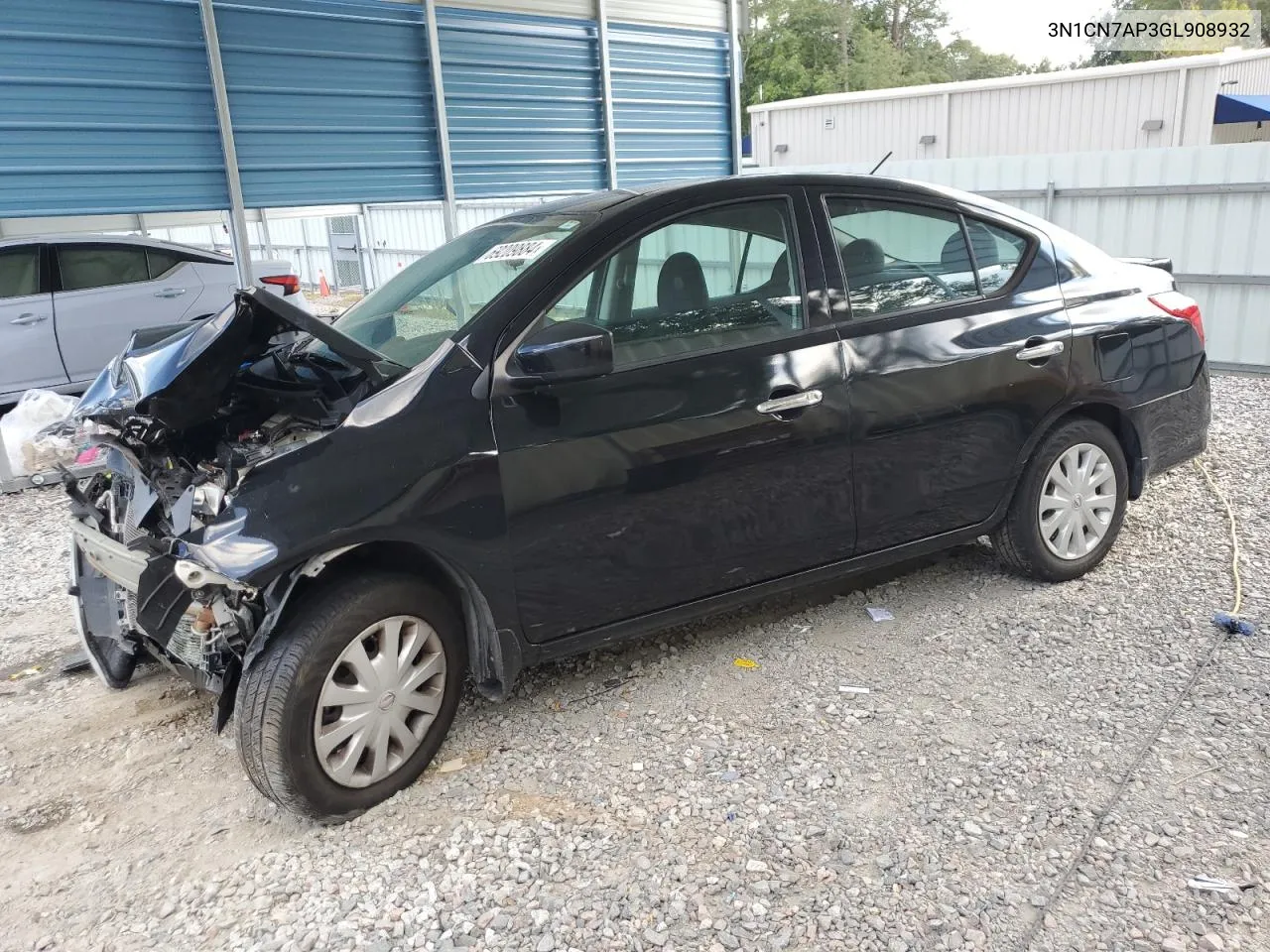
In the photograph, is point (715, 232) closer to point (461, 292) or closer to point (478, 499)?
point (461, 292)

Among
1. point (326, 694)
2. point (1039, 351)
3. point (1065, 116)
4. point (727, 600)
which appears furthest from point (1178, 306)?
point (1065, 116)

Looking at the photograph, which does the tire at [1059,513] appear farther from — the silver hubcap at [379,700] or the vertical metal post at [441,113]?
the vertical metal post at [441,113]

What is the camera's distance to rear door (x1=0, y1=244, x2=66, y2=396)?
7.30 meters

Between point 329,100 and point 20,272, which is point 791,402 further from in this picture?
point 20,272

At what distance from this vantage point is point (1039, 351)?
12.7ft

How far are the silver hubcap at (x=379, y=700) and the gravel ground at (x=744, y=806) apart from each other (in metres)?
0.18

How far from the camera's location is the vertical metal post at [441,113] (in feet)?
24.1

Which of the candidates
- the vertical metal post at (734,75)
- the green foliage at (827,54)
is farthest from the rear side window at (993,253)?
the green foliage at (827,54)

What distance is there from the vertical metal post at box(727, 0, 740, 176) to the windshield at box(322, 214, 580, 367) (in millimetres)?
6487

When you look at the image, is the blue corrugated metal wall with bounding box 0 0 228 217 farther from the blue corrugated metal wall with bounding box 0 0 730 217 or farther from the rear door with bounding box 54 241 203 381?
the rear door with bounding box 54 241 203 381

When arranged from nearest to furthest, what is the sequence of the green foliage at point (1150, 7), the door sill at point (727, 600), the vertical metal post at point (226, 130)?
the door sill at point (727, 600) < the vertical metal post at point (226, 130) < the green foliage at point (1150, 7)

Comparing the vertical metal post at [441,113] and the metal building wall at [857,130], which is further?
the metal building wall at [857,130]

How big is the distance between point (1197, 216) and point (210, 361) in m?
9.23

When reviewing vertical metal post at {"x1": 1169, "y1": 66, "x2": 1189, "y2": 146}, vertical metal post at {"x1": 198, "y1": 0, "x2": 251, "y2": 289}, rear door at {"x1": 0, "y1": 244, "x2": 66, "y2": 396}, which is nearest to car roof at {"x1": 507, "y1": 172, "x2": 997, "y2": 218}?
vertical metal post at {"x1": 198, "y1": 0, "x2": 251, "y2": 289}
